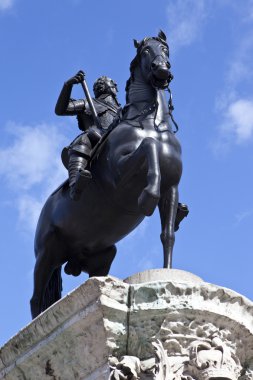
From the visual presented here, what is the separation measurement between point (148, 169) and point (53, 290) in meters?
2.42

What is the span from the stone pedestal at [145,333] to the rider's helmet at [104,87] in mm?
4332

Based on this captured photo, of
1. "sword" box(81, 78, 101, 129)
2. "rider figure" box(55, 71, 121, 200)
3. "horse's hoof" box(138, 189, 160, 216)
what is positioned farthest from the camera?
"sword" box(81, 78, 101, 129)

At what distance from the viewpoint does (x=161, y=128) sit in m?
9.95

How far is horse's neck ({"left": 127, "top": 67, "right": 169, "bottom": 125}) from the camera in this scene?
10.3 meters

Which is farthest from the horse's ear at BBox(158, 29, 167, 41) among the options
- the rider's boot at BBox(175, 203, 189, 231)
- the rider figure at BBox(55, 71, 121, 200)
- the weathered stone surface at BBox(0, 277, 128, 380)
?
the weathered stone surface at BBox(0, 277, 128, 380)

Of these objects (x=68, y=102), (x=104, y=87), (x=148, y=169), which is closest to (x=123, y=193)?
(x=148, y=169)

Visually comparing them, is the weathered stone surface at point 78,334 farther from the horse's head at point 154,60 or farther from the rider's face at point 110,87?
the rider's face at point 110,87

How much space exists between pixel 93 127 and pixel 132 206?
1.40 m

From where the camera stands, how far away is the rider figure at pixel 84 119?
10.2 m

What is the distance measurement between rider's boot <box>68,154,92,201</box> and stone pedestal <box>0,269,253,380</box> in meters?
1.87

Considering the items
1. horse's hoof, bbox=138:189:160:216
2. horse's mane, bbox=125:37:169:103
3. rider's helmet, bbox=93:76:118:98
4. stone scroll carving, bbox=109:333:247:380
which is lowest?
stone scroll carving, bbox=109:333:247:380

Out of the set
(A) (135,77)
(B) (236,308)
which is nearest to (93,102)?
(A) (135,77)

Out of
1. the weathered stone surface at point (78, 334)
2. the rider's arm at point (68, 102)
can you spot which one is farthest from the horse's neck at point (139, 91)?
the weathered stone surface at point (78, 334)

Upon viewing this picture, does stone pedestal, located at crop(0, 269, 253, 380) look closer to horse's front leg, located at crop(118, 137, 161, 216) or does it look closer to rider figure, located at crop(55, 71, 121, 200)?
horse's front leg, located at crop(118, 137, 161, 216)
